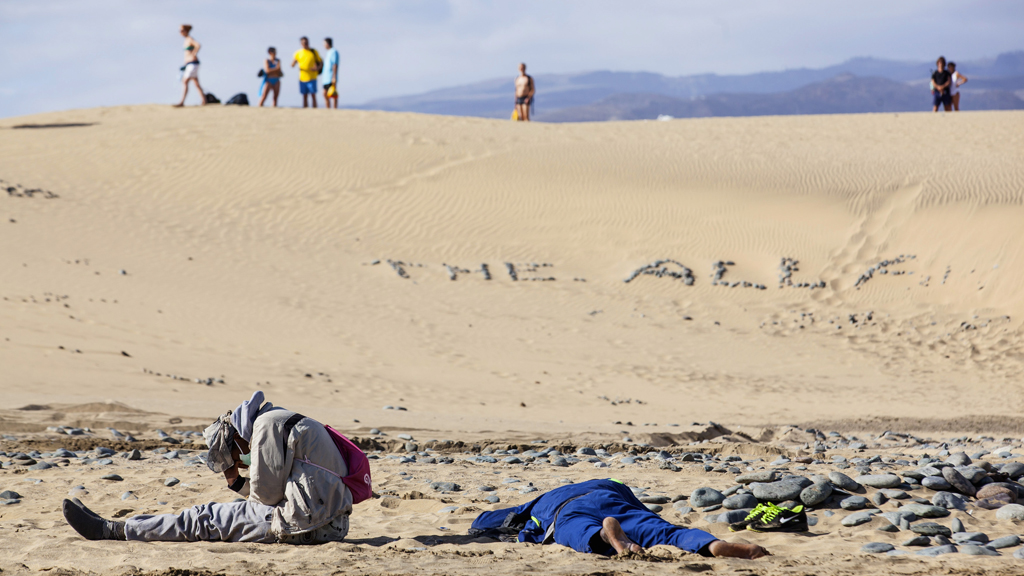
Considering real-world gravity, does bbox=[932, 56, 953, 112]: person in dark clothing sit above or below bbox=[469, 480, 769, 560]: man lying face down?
above

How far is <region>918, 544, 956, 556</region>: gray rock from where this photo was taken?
3586 millimetres

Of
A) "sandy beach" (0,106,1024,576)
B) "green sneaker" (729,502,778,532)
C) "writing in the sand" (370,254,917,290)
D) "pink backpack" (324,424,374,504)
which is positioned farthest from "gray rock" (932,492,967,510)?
"writing in the sand" (370,254,917,290)

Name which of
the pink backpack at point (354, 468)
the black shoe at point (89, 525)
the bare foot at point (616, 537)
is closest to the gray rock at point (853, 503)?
the bare foot at point (616, 537)

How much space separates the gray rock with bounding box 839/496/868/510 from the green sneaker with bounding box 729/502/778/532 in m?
0.49

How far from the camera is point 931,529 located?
12.9 feet

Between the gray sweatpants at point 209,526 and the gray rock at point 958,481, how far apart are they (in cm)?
378

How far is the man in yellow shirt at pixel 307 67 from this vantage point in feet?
70.5

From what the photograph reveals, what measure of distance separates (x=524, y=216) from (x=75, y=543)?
45.0 feet

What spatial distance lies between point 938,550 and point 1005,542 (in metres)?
0.36

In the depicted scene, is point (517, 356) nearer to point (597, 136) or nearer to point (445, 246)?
point (445, 246)

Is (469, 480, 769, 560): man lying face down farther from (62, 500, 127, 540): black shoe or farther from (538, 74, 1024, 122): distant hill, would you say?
(538, 74, 1024, 122): distant hill

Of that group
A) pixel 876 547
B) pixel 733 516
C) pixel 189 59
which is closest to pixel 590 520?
pixel 733 516

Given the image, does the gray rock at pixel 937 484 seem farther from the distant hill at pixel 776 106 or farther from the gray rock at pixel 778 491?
the distant hill at pixel 776 106

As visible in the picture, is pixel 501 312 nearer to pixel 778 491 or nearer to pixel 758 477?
pixel 758 477
